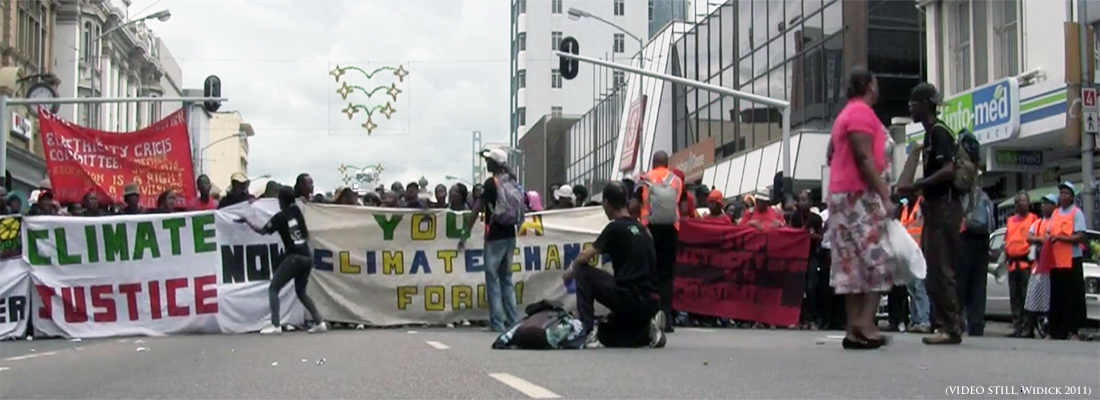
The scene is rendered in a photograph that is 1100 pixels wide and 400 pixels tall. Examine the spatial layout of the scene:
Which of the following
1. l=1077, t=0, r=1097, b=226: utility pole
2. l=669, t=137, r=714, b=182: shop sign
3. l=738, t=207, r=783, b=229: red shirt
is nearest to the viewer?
l=738, t=207, r=783, b=229: red shirt

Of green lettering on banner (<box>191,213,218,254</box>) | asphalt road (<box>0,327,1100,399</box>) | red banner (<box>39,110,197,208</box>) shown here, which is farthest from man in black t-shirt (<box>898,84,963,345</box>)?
red banner (<box>39,110,197,208</box>)

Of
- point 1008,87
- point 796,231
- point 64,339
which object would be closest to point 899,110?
point 1008,87

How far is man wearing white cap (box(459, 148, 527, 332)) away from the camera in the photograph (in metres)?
13.0

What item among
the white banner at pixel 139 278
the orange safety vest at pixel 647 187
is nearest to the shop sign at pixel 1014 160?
the orange safety vest at pixel 647 187

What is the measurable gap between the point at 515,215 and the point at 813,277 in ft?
13.5

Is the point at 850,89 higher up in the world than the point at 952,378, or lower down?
higher up

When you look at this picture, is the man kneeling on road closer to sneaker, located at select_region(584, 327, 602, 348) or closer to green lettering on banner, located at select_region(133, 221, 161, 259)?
sneaker, located at select_region(584, 327, 602, 348)

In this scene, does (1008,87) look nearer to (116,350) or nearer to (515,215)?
(515,215)

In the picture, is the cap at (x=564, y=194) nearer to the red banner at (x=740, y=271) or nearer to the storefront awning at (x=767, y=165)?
the red banner at (x=740, y=271)

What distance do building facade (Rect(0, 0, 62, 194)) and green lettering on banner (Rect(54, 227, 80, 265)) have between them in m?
26.1

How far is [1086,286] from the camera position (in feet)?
49.0

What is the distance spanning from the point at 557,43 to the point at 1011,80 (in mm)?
74620

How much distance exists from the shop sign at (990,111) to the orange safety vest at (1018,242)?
9170 mm

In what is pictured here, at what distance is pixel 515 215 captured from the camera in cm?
1305
